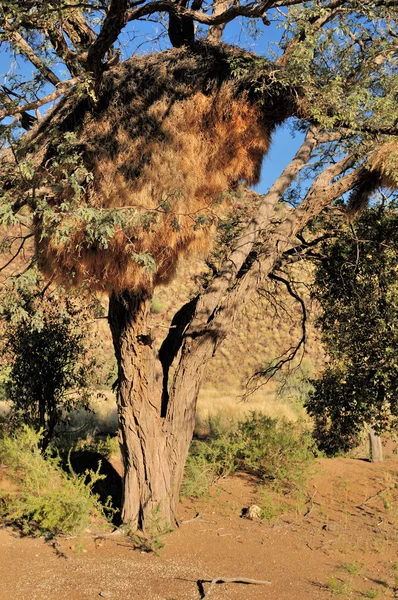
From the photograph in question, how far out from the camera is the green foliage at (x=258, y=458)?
8.23 meters

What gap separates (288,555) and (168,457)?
70.5 inches

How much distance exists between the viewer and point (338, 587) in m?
5.21

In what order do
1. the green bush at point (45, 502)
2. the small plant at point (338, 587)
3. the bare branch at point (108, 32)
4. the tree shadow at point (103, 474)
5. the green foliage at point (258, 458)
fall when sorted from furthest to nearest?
the green foliage at point (258, 458)
the tree shadow at point (103, 474)
the green bush at point (45, 502)
the small plant at point (338, 587)
the bare branch at point (108, 32)

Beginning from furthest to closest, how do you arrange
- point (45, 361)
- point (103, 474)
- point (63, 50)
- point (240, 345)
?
point (240, 345)
point (45, 361)
point (103, 474)
point (63, 50)

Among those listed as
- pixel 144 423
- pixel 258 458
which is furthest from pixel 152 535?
pixel 258 458

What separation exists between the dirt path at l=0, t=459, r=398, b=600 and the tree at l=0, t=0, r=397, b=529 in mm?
768

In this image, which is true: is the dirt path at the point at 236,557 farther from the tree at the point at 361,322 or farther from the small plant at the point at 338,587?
the tree at the point at 361,322

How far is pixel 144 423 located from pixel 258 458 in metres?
2.66

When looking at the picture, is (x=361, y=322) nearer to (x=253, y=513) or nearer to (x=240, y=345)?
(x=253, y=513)

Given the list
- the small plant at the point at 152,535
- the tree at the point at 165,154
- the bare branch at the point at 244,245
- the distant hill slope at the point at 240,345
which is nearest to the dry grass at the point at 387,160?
the tree at the point at 165,154

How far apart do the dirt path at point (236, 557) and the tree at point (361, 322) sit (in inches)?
67.4

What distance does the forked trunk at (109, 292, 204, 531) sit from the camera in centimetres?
698

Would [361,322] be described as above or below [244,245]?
below

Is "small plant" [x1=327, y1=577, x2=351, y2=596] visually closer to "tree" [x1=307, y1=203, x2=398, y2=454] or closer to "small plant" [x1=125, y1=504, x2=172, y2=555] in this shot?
"small plant" [x1=125, y1=504, x2=172, y2=555]
